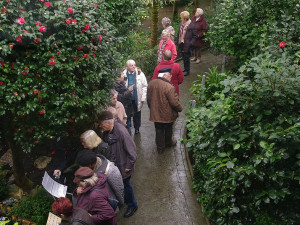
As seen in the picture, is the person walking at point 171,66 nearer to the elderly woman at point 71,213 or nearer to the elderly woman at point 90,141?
the elderly woman at point 90,141

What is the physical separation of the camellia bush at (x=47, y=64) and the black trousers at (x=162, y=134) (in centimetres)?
250

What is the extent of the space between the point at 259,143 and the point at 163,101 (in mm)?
3396

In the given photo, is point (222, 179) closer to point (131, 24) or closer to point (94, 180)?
point (94, 180)

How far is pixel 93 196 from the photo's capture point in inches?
163

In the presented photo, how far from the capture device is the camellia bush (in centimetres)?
419

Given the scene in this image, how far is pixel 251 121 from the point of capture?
13.5ft

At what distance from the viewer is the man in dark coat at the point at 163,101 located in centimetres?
689

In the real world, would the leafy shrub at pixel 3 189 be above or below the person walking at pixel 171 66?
below

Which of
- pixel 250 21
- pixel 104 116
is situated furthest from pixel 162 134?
pixel 250 21

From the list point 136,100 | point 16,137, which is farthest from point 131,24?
point 16,137

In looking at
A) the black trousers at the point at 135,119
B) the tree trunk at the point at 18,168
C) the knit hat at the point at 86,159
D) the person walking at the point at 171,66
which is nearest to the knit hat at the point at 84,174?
the knit hat at the point at 86,159

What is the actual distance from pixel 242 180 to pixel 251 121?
0.74 meters

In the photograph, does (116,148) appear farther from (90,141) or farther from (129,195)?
(129,195)

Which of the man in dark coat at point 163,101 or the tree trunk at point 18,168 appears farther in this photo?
the man in dark coat at point 163,101
